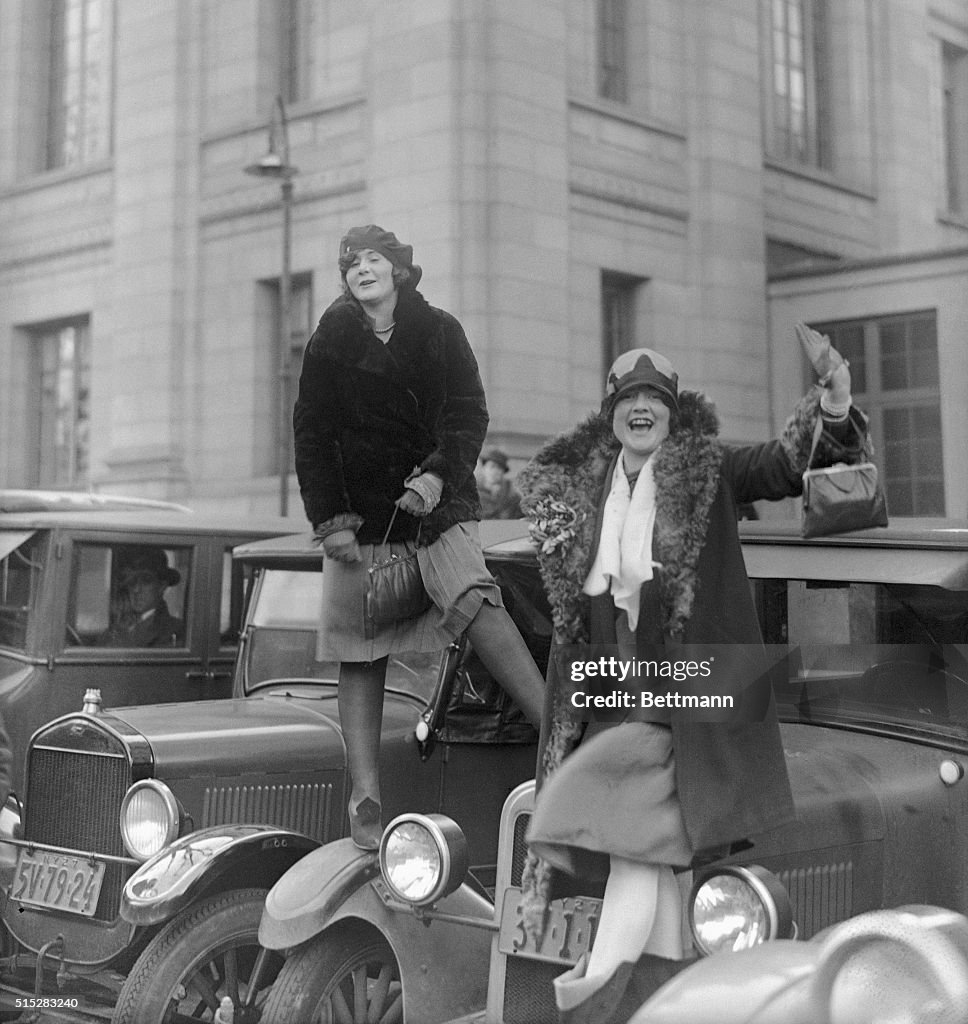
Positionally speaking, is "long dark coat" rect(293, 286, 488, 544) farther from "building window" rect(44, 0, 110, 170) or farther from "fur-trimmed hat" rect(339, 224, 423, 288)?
"building window" rect(44, 0, 110, 170)

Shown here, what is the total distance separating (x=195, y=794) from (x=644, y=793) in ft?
5.84

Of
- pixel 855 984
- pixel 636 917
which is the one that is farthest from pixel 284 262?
pixel 855 984

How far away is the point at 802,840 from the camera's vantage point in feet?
9.85

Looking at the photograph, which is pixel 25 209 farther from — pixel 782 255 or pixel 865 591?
pixel 865 591

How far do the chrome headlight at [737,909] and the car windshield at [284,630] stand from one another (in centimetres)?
217

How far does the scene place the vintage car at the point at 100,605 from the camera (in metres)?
5.71

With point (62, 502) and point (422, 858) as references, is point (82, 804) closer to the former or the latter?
point (422, 858)

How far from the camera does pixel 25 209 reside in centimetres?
771

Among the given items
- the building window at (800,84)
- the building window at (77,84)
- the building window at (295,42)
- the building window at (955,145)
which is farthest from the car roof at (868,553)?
the building window at (77,84)

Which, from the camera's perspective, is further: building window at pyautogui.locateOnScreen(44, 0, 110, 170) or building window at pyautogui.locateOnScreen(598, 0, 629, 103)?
building window at pyautogui.locateOnScreen(44, 0, 110, 170)

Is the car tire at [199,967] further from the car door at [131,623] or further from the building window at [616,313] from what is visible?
the building window at [616,313]

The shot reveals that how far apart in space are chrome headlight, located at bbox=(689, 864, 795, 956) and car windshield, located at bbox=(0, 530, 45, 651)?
385cm

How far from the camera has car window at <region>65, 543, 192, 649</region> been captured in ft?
19.2

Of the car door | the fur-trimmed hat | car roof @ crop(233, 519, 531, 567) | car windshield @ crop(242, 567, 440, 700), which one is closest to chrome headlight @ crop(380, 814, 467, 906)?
car roof @ crop(233, 519, 531, 567)
